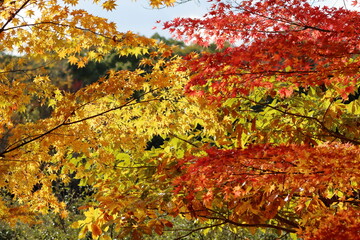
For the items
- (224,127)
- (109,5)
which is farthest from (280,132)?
(109,5)

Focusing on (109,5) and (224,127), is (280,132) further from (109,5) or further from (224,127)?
(109,5)

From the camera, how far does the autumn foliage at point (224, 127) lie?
3.25 meters

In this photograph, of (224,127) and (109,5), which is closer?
(109,5)

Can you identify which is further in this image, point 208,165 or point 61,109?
point 61,109

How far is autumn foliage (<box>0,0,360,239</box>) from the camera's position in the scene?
3248mm

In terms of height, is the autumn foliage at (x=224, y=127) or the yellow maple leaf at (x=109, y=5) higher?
the yellow maple leaf at (x=109, y=5)

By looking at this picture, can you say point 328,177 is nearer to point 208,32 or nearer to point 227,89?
point 227,89

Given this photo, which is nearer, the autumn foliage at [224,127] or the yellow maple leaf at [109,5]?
the autumn foliage at [224,127]

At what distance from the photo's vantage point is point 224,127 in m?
5.58

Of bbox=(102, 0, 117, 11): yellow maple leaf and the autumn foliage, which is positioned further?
bbox=(102, 0, 117, 11): yellow maple leaf

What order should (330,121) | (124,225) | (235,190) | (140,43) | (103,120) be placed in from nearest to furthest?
(235,190)
(124,225)
(330,121)
(140,43)
(103,120)

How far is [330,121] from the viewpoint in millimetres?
4531

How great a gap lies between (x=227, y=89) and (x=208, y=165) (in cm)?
110

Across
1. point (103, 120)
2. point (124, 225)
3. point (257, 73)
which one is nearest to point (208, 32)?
point (257, 73)
